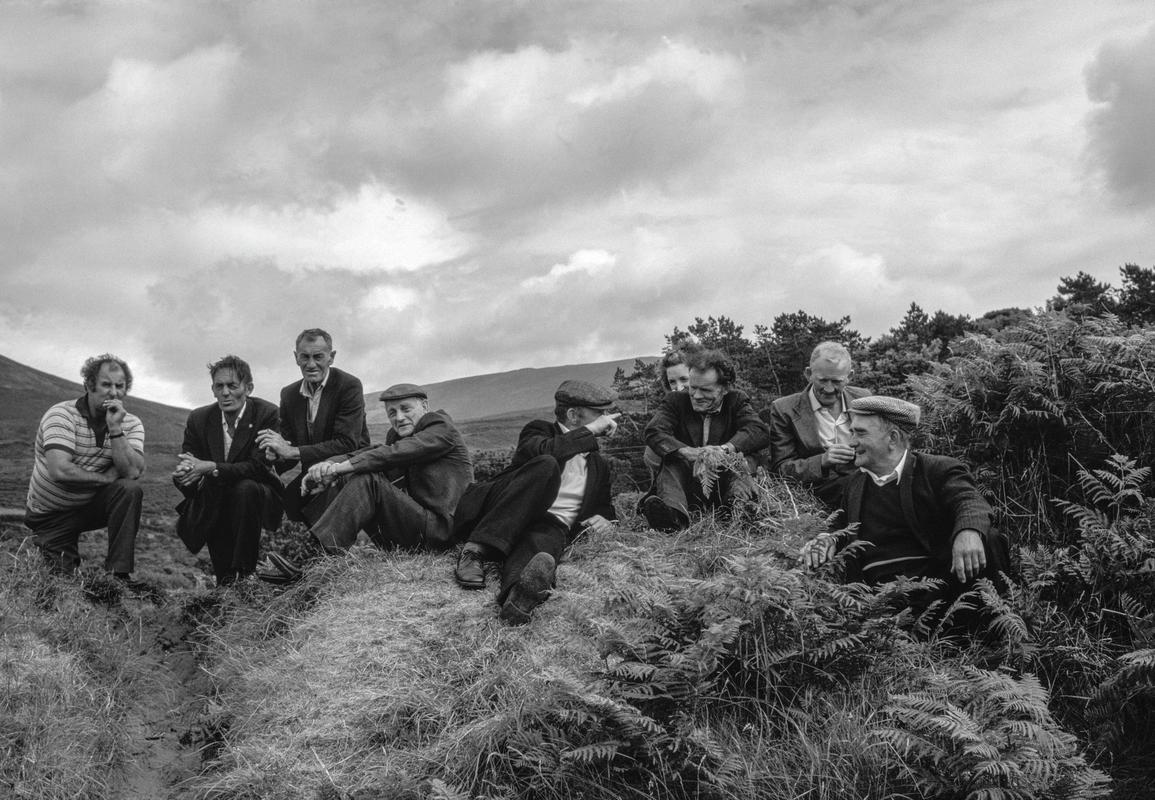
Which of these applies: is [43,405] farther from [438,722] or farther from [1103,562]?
[1103,562]

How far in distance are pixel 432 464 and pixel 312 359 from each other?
149cm

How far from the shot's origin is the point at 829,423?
7809 millimetres

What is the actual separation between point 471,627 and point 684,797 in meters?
2.35

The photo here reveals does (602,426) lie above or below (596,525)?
above

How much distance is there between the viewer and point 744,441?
7656 mm

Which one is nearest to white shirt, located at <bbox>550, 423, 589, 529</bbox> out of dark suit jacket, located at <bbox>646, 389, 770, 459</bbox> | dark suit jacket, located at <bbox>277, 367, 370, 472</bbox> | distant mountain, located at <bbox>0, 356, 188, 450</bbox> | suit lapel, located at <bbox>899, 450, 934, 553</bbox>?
dark suit jacket, located at <bbox>646, 389, 770, 459</bbox>

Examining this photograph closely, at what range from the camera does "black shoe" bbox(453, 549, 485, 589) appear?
688 centimetres

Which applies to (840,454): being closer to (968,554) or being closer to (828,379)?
(828,379)

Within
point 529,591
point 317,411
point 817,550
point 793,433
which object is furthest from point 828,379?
point 317,411

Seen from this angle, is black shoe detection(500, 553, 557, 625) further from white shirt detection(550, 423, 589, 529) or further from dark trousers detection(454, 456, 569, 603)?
white shirt detection(550, 423, 589, 529)

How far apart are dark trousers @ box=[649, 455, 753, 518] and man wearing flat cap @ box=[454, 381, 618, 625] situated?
1.79ft

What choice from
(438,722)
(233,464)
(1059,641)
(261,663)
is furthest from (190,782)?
(1059,641)

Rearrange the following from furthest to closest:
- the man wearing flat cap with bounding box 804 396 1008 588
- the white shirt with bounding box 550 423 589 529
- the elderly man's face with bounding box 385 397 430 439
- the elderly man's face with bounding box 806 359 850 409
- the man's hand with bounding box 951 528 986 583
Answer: the elderly man's face with bounding box 385 397 430 439 → the elderly man's face with bounding box 806 359 850 409 → the white shirt with bounding box 550 423 589 529 → the man wearing flat cap with bounding box 804 396 1008 588 → the man's hand with bounding box 951 528 986 583

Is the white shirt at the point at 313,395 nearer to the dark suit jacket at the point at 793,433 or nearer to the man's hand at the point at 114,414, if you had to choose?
the man's hand at the point at 114,414
